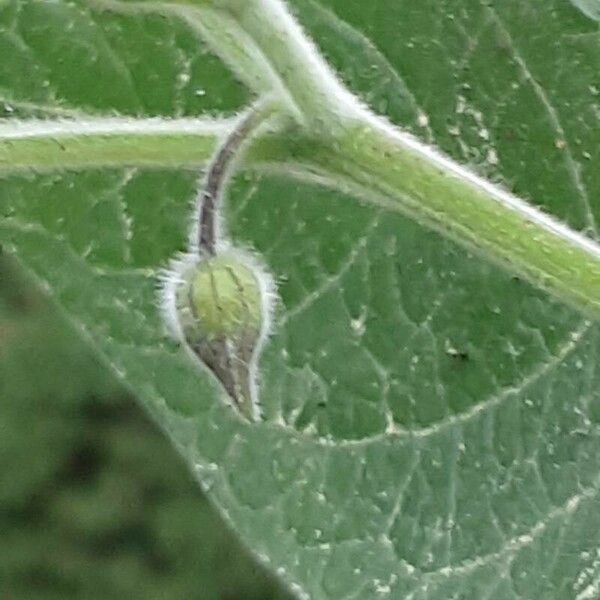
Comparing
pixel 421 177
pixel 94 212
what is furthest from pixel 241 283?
pixel 94 212

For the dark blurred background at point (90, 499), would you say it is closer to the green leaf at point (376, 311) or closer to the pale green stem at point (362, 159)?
the green leaf at point (376, 311)

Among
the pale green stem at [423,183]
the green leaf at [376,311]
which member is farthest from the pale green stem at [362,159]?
the green leaf at [376,311]

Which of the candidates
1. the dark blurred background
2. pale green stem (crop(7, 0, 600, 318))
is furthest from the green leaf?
the dark blurred background

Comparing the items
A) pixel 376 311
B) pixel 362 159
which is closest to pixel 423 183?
pixel 362 159

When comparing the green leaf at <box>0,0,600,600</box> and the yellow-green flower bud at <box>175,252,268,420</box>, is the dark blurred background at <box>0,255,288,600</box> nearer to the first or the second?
the green leaf at <box>0,0,600,600</box>

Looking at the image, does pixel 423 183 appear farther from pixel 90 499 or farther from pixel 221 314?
pixel 90 499

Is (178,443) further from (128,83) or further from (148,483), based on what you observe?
(148,483)
